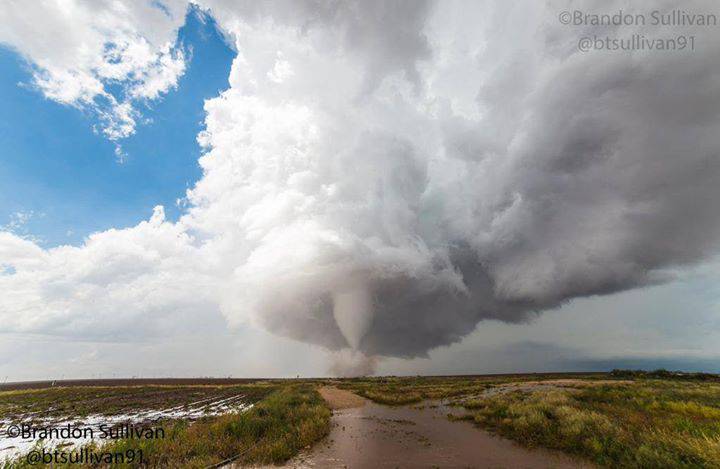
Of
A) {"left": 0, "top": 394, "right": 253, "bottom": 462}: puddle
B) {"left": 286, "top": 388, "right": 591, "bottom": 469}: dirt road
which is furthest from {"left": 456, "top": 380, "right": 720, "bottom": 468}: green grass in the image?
{"left": 0, "top": 394, "right": 253, "bottom": 462}: puddle

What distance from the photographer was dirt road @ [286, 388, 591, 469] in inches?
643

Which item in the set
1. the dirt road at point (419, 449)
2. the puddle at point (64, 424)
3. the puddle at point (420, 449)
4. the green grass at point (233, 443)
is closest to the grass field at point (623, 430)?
the puddle at point (420, 449)

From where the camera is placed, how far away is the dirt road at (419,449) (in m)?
16.3

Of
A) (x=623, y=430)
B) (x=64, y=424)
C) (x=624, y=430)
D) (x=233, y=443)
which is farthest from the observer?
(x=64, y=424)

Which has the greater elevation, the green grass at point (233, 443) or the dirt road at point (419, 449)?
the green grass at point (233, 443)

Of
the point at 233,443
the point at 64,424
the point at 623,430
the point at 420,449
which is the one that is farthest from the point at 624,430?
the point at 64,424

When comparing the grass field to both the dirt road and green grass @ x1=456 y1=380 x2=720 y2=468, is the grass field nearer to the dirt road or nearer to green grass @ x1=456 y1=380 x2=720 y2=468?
green grass @ x1=456 y1=380 x2=720 y2=468

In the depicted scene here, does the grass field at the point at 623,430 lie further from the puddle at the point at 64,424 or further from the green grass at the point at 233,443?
the puddle at the point at 64,424

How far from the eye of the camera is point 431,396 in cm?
5094

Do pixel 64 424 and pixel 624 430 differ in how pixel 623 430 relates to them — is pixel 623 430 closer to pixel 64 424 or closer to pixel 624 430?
pixel 624 430

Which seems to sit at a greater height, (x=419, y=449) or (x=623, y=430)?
A: (x=623, y=430)

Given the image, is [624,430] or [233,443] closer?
[233,443]

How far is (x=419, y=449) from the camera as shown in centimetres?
1927

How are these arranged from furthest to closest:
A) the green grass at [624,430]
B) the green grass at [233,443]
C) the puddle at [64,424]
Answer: the puddle at [64,424] → the green grass at [233,443] → the green grass at [624,430]
